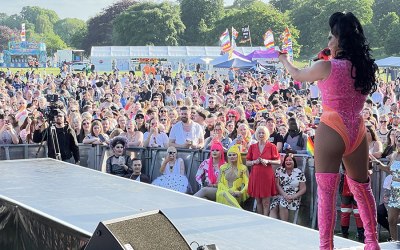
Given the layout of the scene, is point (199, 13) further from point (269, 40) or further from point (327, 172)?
point (327, 172)

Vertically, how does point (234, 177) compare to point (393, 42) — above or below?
below

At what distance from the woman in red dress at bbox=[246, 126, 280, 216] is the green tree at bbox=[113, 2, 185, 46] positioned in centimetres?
7239

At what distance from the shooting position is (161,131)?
10477 millimetres

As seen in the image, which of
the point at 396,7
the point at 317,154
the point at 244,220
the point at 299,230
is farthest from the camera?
the point at 396,7

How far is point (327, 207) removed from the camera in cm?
381

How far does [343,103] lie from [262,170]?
4384 mm

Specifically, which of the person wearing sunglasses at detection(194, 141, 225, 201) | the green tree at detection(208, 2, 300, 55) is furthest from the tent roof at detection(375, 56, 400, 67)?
the green tree at detection(208, 2, 300, 55)

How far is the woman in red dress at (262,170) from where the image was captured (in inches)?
318

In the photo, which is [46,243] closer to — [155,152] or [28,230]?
[28,230]

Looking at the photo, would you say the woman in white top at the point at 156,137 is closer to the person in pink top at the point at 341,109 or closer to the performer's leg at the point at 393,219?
the performer's leg at the point at 393,219

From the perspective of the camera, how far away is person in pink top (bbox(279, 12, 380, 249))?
12.2 ft

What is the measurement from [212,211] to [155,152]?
167 inches

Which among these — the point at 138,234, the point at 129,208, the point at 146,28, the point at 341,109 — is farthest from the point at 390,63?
the point at 146,28

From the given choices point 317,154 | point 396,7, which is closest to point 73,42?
point 396,7
